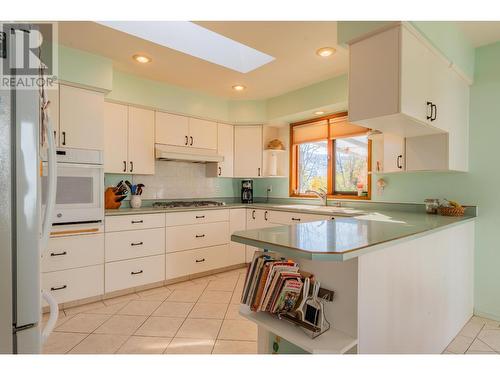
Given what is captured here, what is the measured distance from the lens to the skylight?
2389 millimetres

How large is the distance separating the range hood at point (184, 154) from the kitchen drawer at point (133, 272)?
3.90 feet

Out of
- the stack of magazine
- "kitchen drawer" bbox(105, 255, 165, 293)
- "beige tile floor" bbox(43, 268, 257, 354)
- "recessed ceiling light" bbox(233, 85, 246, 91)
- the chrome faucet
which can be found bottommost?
"beige tile floor" bbox(43, 268, 257, 354)

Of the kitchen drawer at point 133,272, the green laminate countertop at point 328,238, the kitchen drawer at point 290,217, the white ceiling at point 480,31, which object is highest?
the white ceiling at point 480,31

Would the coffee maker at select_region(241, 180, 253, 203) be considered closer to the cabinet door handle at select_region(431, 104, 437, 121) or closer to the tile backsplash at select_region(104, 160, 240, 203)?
the tile backsplash at select_region(104, 160, 240, 203)

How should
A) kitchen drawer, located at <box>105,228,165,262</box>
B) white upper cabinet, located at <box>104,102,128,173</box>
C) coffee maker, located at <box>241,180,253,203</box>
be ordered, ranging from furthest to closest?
1. coffee maker, located at <box>241,180,253,203</box>
2. white upper cabinet, located at <box>104,102,128,173</box>
3. kitchen drawer, located at <box>105,228,165,262</box>

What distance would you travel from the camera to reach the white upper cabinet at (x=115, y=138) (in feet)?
10.2

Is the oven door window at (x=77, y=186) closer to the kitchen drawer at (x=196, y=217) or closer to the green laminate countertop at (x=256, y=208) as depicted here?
the green laminate countertop at (x=256, y=208)

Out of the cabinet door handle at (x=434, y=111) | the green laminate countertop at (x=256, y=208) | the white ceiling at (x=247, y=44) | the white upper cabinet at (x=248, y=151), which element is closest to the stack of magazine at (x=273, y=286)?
the cabinet door handle at (x=434, y=111)

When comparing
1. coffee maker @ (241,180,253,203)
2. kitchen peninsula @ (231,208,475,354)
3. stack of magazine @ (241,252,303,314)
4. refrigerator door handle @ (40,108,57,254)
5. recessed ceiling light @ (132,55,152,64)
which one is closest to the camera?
refrigerator door handle @ (40,108,57,254)

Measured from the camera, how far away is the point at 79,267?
2656 mm

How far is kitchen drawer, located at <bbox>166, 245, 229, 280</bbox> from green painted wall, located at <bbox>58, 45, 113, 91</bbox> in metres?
1.94

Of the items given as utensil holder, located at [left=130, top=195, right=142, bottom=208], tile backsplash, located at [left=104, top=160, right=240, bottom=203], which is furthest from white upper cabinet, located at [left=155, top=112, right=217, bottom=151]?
utensil holder, located at [left=130, top=195, right=142, bottom=208]

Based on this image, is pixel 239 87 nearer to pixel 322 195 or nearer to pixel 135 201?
pixel 322 195

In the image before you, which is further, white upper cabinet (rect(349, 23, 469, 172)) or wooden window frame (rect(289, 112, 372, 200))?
wooden window frame (rect(289, 112, 372, 200))
